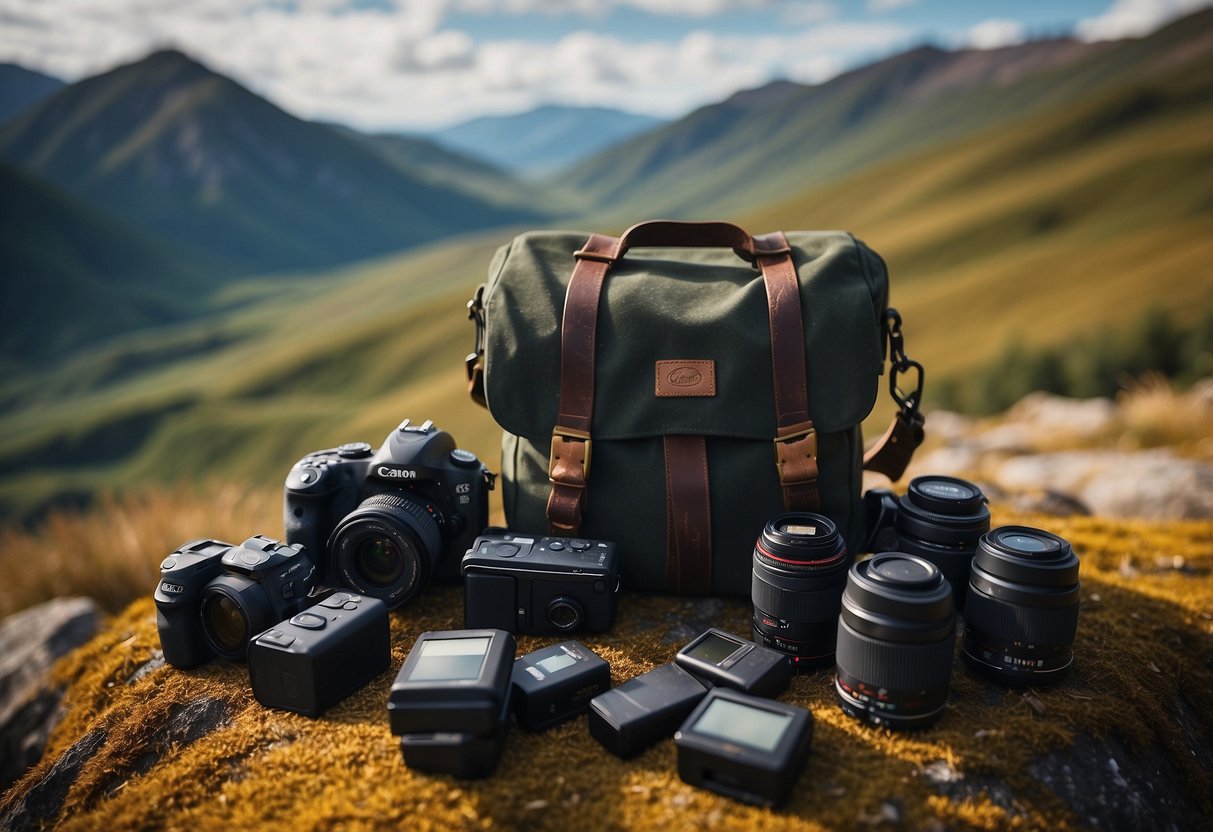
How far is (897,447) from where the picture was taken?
4906 mm

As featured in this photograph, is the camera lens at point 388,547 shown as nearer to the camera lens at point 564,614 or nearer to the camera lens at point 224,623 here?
the camera lens at point 224,623

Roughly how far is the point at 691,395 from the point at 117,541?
243 inches

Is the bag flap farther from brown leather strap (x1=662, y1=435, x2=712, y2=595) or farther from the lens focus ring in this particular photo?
the lens focus ring

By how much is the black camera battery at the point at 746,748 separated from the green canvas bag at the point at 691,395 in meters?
1.38

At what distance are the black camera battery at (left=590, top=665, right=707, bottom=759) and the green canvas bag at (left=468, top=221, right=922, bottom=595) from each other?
3.51 ft

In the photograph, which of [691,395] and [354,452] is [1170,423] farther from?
[354,452]

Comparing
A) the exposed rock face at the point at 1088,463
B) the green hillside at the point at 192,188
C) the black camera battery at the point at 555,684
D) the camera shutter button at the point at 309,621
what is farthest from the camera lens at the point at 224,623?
the green hillside at the point at 192,188

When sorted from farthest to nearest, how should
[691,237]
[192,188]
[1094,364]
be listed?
[192,188] < [1094,364] < [691,237]

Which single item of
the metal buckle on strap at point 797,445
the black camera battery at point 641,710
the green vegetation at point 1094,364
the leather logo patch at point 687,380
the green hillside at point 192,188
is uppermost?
the green hillside at point 192,188

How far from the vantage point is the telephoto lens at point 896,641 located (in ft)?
9.93

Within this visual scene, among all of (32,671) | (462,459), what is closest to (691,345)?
(462,459)

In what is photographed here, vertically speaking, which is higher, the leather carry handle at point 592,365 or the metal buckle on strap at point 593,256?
the metal buckle on strap at point 593,256

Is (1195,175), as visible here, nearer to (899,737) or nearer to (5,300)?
(899,737)

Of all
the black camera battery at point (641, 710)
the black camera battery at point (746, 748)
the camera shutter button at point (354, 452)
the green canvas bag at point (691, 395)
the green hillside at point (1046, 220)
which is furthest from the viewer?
the green hillside at point (1046, 220)
